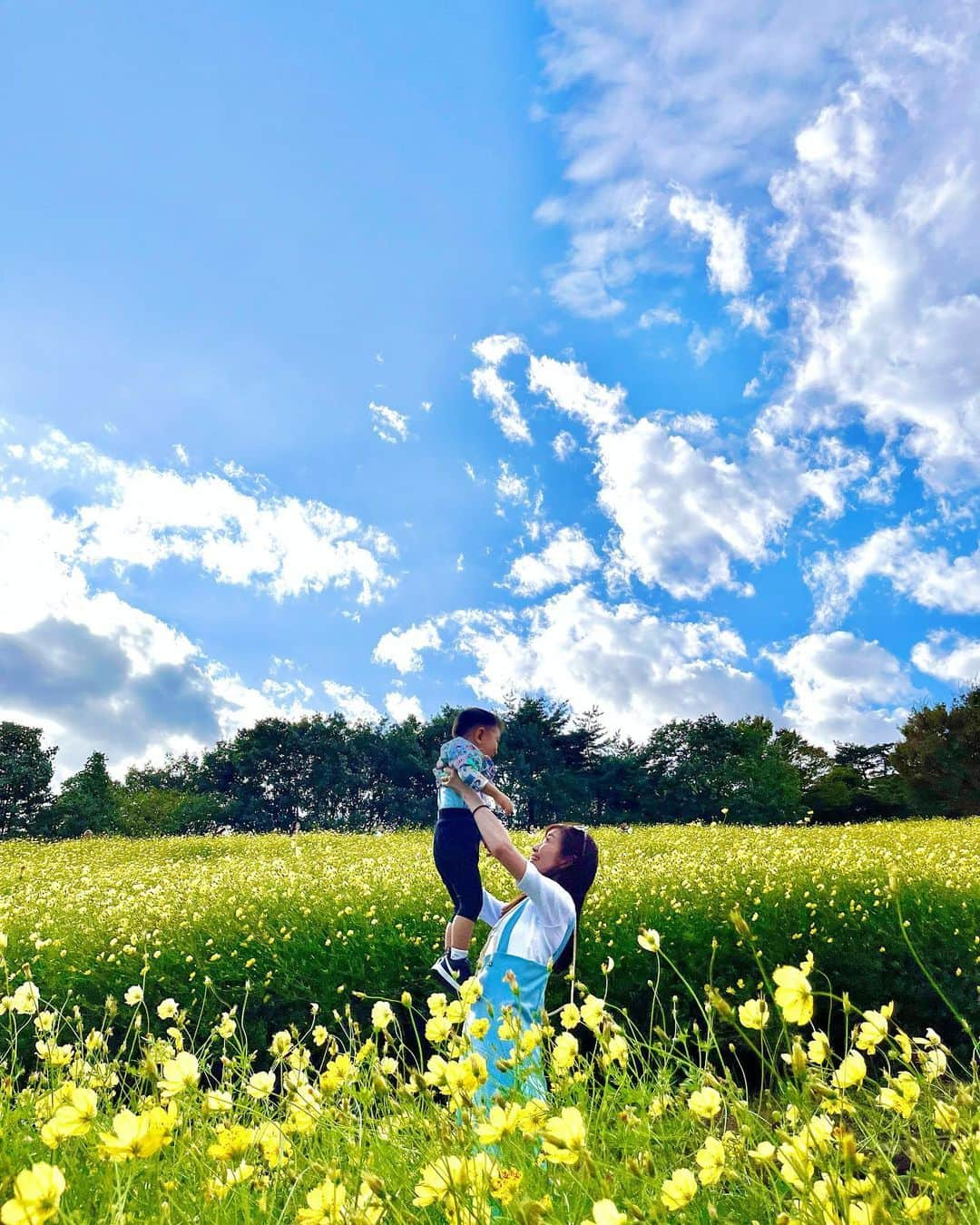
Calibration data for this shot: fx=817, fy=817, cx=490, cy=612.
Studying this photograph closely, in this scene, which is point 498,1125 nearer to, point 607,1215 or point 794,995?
point 607,1215

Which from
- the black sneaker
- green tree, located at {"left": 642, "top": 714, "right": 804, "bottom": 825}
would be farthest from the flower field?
green tree, located at {"left": 642, "top": 714, "right": 804, "bottom": 825}

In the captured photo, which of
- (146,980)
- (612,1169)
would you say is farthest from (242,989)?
(612,1169)

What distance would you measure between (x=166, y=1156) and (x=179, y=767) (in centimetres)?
4092

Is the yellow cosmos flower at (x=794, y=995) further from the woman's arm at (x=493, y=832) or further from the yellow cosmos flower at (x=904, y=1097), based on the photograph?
the woman's arm at (x=493, y=832)

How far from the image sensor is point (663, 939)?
656cm

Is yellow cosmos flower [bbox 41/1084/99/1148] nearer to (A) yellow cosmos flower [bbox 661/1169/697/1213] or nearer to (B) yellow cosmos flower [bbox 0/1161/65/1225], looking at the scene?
(B) yellow cosmos flower [bbox 0/1161/65/1225]

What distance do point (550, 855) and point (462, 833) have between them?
47.1 inches

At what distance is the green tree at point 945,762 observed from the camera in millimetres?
29500

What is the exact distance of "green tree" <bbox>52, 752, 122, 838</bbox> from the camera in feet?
88.8

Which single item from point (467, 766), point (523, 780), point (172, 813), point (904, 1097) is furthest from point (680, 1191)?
point (172, 813)

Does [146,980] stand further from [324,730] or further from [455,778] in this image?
[324,730]

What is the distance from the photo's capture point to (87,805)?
27328 millimetres

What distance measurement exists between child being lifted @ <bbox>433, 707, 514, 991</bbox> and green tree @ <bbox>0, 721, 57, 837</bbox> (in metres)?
27.2

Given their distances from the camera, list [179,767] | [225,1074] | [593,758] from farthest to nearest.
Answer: [179,767], [593,758], [225,1074]
